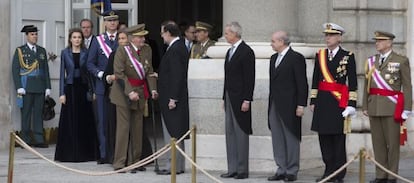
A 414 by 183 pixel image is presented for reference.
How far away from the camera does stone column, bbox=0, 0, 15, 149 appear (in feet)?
59.7

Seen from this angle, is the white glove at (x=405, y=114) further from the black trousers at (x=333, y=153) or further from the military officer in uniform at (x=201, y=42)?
the military officer in uniform at (x=201, y=42)

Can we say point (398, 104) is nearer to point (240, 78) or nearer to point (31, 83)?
point (240, 78)

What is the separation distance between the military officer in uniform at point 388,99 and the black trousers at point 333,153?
0.38 m

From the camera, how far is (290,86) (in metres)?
14.3

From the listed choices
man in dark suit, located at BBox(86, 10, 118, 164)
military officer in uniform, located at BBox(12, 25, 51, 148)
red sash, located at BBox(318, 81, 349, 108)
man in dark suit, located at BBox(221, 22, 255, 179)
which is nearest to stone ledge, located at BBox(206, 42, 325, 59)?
man in dark suit, located at BBox(221, 22, 255, 179)

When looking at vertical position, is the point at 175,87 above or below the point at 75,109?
above

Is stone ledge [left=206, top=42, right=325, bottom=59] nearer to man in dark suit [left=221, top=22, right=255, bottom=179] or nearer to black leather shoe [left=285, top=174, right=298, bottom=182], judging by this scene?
man in dark suit [left=221, top=22, right=255, bottom=179]

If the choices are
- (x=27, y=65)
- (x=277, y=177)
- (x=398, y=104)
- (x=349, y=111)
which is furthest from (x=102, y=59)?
(x=398, y=104)

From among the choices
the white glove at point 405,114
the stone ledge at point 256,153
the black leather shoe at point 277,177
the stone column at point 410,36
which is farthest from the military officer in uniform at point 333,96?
the stone column at point 410,36

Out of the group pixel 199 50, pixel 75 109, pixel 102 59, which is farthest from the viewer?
pixel 199 50

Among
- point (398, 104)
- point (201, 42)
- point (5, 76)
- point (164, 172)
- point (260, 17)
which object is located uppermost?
point (260, 17)

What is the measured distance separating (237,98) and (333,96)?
41.3 inches

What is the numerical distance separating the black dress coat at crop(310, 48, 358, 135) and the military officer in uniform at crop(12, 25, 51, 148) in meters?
5.36

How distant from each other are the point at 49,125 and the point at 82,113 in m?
2.47
